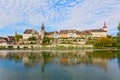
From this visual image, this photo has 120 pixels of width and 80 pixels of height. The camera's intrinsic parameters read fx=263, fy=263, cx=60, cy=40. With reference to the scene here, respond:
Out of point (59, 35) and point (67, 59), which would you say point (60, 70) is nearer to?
point (67, 59)

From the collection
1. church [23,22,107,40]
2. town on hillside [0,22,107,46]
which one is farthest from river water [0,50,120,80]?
church [23,22,107,40]

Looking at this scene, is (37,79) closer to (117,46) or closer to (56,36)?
(117,46)

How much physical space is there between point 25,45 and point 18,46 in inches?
92.5

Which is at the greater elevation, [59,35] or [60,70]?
[59,35]

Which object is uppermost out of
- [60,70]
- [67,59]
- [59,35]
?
[59,35]

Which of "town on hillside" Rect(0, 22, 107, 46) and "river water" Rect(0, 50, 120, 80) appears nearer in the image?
"river water" Rect(0, 50, 120, 80)

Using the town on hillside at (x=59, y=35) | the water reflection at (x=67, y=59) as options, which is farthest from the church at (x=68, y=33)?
the water reflection at (x=67, y=59)

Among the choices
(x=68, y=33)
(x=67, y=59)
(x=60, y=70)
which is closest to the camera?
(x=60, y=70)

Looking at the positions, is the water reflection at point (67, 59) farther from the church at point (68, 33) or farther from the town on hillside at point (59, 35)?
the church at point (68, 33)

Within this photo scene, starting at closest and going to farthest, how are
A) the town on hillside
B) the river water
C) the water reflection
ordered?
the river water, the water reflection, the town on hillside

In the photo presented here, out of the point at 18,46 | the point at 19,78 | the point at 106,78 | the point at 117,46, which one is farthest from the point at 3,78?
the point at 18,46

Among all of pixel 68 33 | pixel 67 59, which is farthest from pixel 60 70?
pixel 68 33

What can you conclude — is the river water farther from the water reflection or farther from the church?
the church

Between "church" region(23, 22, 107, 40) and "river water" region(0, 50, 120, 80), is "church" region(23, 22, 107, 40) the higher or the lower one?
the higher one
